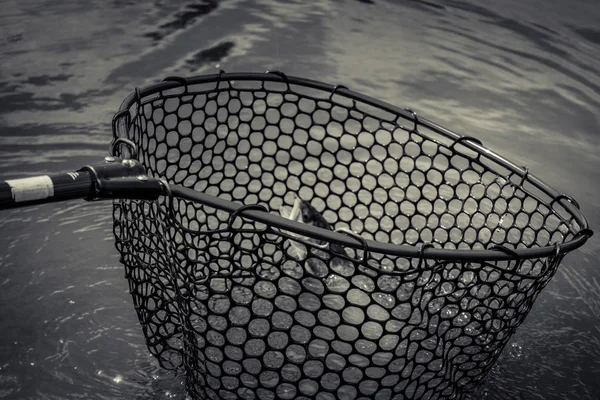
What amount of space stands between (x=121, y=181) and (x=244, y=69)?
7.01ft

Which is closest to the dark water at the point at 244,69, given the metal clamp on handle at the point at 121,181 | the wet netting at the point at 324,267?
the wet netting at the point at 324,267

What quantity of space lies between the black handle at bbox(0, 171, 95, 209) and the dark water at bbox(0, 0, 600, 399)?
0.61 meters

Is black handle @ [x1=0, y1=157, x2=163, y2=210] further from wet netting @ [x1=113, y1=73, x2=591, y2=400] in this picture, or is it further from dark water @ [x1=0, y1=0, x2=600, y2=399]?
dark water @ [x1=0, y1=0, x2=600, y2=399]

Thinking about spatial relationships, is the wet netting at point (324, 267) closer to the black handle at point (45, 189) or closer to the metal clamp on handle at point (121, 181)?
the metal clamp on handle at point (121, 181)

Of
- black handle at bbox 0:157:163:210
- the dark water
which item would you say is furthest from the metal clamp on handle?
the dark water

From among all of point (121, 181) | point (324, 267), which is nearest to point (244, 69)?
point (324, 267)

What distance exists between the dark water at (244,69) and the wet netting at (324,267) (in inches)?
4.5

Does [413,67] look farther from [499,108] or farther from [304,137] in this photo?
[304,137]

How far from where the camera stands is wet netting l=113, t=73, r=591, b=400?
4.38 feet

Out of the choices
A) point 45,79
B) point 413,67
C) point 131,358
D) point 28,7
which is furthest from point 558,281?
point 28,7

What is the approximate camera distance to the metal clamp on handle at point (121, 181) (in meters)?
1.18

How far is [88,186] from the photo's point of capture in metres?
1.17

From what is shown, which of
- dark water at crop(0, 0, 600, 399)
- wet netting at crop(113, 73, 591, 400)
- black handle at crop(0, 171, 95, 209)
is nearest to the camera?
black handle at crop(0, 171, 95, 209)

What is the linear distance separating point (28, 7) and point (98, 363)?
2.46m
